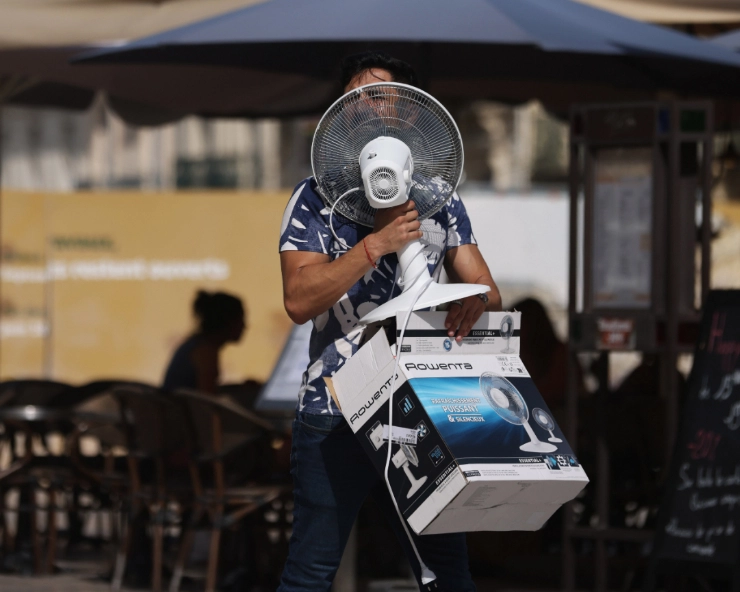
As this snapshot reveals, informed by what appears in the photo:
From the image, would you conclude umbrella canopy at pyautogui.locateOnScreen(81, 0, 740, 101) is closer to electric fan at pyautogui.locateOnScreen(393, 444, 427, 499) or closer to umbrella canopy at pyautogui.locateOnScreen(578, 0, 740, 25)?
umbrella canopy at pyautogui.locateOnScreen(578, 0, 740, 25)

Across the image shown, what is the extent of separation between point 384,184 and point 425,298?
0.85 ft

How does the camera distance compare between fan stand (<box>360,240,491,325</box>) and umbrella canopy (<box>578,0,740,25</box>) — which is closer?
fan stand (<box>360,240,491,325</box>)

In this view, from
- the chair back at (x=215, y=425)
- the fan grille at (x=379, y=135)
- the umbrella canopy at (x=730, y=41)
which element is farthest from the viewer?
the umbrella canopy at (x=730, y=41)

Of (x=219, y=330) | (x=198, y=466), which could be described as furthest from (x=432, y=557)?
(x=219, y=330)

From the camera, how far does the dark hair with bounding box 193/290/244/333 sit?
6.45 metres

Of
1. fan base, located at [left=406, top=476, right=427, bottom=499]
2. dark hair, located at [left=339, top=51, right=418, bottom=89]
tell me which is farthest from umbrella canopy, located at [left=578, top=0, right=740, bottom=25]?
fan base, located at [left=406, top=476, right=427, bottom=499]

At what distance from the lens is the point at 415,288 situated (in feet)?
9.27

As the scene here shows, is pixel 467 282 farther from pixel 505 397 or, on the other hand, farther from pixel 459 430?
pixel 459 430

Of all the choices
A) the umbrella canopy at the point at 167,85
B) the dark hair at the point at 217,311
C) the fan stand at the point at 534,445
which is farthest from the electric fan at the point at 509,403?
the dark hair at the point at 217,311

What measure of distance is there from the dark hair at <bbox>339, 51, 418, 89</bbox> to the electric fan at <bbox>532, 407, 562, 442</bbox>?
33.2 inches

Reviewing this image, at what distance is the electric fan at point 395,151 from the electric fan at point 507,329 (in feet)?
0.29

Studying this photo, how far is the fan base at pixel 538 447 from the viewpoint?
2.61m

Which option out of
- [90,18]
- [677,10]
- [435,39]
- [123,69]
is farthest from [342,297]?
[123,69]

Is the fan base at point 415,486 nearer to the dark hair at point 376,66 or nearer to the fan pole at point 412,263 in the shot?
the fan pole at point 412,263
